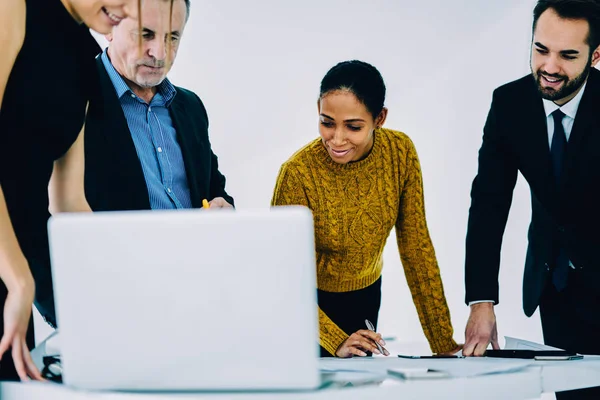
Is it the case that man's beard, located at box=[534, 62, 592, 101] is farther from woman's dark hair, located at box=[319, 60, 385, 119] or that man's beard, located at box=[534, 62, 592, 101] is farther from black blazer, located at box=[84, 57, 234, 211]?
black blazer, located at box=[84, 57, 234, 211]

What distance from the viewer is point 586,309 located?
208 centimetres

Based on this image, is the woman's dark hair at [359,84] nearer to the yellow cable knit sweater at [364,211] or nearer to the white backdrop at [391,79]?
the yellow cable knit sweater at [364,211]

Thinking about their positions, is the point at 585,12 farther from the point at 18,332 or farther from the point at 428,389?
the point at 18,332

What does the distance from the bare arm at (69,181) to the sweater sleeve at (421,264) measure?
1.07 meters

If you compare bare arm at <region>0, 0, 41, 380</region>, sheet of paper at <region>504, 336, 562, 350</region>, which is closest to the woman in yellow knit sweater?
sheet of paper at <region>504, 336, 562, 350</region>

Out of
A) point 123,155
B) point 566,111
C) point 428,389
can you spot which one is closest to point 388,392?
point 428,389

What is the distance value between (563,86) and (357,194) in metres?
0.68

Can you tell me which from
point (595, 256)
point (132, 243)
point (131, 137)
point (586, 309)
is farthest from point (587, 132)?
point (132, 243)

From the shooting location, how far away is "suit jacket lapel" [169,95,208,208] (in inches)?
81.7

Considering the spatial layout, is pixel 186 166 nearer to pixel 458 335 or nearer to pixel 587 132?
pixel 587 132

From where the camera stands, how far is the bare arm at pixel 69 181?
1.51m

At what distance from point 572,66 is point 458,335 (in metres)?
1.94

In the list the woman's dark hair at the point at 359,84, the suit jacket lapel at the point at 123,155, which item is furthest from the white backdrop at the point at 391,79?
the suit jacket lapel at the point at 123,155

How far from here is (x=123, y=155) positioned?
1921mm
